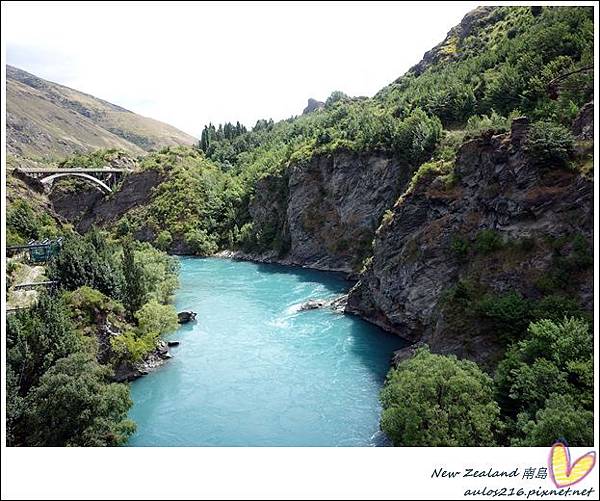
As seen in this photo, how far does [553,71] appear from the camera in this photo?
101 feet

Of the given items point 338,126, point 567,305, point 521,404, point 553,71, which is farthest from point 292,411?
point 338,126

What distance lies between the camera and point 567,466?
9.64 metres

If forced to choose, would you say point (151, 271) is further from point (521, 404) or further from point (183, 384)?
point (521, 404)

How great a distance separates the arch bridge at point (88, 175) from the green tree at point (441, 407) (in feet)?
200

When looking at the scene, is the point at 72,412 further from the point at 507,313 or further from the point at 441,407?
the point at 507,313

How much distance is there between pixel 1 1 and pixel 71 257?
57.8 ft

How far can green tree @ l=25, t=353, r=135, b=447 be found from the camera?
51.9ft

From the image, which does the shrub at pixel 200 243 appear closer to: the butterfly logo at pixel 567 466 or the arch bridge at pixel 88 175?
the arch bridge at pixel 88 175

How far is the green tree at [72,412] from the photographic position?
51.9 ft

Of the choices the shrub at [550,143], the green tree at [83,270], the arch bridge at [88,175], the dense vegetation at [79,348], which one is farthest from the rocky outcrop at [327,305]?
the arch bridge at [88,175]

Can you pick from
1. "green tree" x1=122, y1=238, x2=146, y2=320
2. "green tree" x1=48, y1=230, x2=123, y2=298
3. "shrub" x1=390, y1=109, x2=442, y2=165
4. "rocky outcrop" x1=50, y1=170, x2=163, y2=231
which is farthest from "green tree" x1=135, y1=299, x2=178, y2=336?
"rocky outcrop" x1=50, y1=170, x2=163, y2=231

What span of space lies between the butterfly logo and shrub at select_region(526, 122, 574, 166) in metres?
16.3

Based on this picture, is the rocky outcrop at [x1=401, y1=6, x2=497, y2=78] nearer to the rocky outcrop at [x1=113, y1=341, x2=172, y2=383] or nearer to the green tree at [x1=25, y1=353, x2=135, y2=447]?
the rocky outcrop at [x1=113, y1=341, x2=172, y2=383]

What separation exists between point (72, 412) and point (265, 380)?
370 inches
